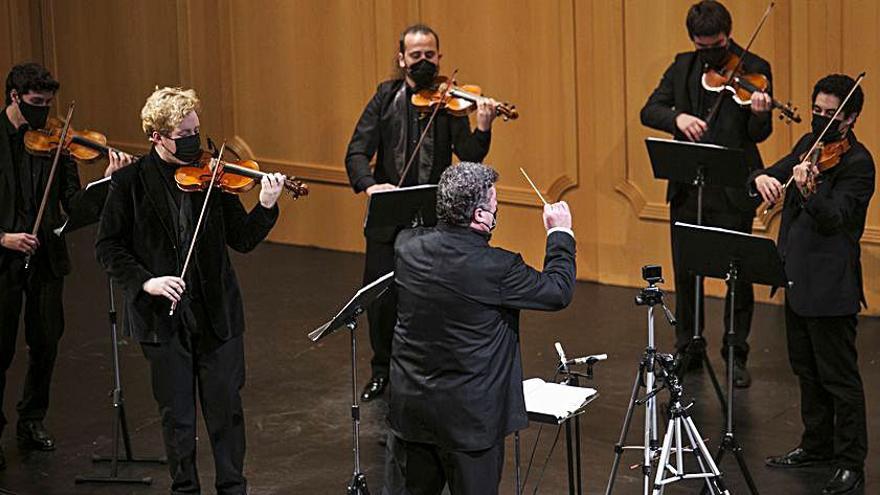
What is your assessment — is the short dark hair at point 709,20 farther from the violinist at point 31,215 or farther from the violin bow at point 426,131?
the violinist at point 31,215

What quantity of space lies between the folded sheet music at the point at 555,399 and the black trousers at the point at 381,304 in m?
1.68

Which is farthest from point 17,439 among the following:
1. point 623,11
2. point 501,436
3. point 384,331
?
point 623,11

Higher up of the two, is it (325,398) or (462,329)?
(462,329)

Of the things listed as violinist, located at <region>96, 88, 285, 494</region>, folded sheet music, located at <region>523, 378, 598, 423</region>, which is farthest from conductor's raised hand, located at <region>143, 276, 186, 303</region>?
Result: folded sheet music, located at <region>523, 378, 598, 423</region>

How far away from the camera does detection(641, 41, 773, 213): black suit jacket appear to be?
6.96 metres

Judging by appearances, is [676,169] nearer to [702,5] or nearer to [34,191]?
[702,5]

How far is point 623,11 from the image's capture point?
8.46 m

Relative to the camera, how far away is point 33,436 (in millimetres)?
6469

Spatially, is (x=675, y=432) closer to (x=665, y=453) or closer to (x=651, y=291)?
(x=665, y=453)

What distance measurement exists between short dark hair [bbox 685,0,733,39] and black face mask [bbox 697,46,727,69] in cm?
8

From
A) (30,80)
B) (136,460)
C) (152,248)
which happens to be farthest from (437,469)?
(30,80)

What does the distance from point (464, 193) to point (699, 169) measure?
243 cm

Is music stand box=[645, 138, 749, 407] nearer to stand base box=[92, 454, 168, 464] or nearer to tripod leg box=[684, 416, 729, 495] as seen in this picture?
tripod leg box=[684, 416, 729, 495]

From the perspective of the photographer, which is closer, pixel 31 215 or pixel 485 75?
pixel 31 215
